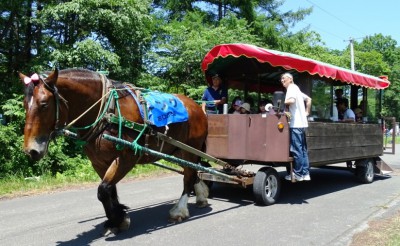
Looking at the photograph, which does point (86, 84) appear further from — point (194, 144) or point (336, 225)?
point (336, 225)

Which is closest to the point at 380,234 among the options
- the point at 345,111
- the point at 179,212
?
the point at 179,212

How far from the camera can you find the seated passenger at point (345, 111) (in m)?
9.48

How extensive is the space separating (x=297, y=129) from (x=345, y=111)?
318 centimetres

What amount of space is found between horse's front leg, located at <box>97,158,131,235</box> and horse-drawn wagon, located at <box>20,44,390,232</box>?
0.01 m

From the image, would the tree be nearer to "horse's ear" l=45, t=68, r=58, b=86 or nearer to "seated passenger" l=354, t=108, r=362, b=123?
"seated passenger" l=354, t=108, r=362, b=123

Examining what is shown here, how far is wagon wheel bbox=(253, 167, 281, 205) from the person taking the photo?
691 centimetres

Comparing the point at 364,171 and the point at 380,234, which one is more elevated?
the point at 364,171

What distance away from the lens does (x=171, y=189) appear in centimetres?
881

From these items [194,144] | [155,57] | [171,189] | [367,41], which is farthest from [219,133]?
[367,41]

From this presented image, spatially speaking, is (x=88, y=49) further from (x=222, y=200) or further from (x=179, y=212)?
(x=179, y=212)

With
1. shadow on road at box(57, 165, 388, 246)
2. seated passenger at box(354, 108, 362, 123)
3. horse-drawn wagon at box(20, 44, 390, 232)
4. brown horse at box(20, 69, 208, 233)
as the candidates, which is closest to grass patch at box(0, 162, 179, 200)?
shadow on road at box(57, 165, 388, 246)

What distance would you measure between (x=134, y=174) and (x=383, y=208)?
19.5 feet

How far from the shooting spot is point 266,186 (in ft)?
23.6

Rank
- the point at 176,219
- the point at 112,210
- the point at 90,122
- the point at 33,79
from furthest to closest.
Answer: the point at 176,219
the point at 112,210
the point at 90,122
the point at 33,79
